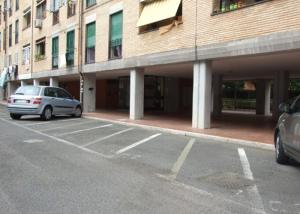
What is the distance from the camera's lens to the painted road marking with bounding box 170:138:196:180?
752cm

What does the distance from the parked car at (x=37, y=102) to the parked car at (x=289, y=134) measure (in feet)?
41.9

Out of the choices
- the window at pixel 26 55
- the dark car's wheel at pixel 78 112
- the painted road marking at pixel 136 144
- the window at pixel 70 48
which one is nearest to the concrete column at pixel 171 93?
the window at pixel 70 48

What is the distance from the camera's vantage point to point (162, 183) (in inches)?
264

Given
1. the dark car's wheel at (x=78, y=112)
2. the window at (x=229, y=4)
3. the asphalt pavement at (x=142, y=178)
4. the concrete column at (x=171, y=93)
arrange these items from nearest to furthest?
the asphalt pavement at (x=142, y=178) < the window at (x=229, y=4) < the dark car's wheel at (x=78, y=112) < the concrete column at (x=171, y=93)

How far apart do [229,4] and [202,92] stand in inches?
125

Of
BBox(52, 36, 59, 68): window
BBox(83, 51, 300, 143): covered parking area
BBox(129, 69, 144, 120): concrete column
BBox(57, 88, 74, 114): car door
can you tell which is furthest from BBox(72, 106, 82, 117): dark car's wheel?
BBox(52, 36, 59, 68): window

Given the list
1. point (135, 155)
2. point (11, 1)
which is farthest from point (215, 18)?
point (11, 1)

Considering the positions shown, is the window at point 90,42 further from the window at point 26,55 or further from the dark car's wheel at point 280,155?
the dark car's wheel at point 280,155

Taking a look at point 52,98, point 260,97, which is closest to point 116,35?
point 52,98

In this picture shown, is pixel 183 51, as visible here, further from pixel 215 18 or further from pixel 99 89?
pixel 99 89

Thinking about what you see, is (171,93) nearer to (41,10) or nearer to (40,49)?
(40,49)

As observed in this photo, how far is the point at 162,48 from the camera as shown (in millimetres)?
16828

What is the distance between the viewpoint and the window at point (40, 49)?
32000mm

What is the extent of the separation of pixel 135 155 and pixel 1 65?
42098 millimetres
